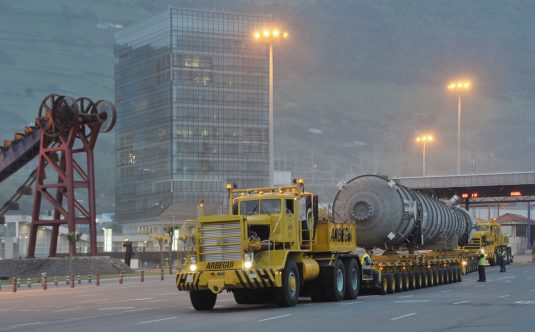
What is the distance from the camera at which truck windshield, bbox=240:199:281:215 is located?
88.8 feet

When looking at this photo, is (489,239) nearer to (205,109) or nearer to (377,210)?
(377,210)

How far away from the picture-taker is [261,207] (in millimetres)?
27344

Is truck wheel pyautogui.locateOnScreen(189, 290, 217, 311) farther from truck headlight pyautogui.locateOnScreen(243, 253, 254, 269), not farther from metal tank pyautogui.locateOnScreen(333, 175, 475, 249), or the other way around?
metal tank pyautogui.locateOnScreen(333, 175, 475, 249)

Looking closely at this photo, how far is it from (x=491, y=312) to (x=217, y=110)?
164 meters

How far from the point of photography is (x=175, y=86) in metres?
184

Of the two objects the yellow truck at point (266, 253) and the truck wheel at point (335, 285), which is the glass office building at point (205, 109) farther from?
the yellow truck at point (266, 253)

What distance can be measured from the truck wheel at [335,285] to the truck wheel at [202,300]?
13.7ft

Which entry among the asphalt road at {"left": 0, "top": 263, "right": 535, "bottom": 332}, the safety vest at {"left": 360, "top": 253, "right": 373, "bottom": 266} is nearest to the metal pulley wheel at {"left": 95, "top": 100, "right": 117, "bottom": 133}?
the asphalt road at {"left": 0, "top": 263, "right": 535, "bottom": 332}

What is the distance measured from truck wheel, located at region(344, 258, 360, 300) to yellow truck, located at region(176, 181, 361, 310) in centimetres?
31

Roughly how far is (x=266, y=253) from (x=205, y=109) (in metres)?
160

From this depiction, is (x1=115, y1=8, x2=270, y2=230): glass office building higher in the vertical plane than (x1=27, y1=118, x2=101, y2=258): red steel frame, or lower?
higher

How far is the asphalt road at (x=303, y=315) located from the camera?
20.2 meters

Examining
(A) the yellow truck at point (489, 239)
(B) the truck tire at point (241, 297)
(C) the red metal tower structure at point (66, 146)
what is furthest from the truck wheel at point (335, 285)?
(C) the red metal tower structure at point (66, 146)


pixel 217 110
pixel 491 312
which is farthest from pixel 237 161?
pixel 491 312
